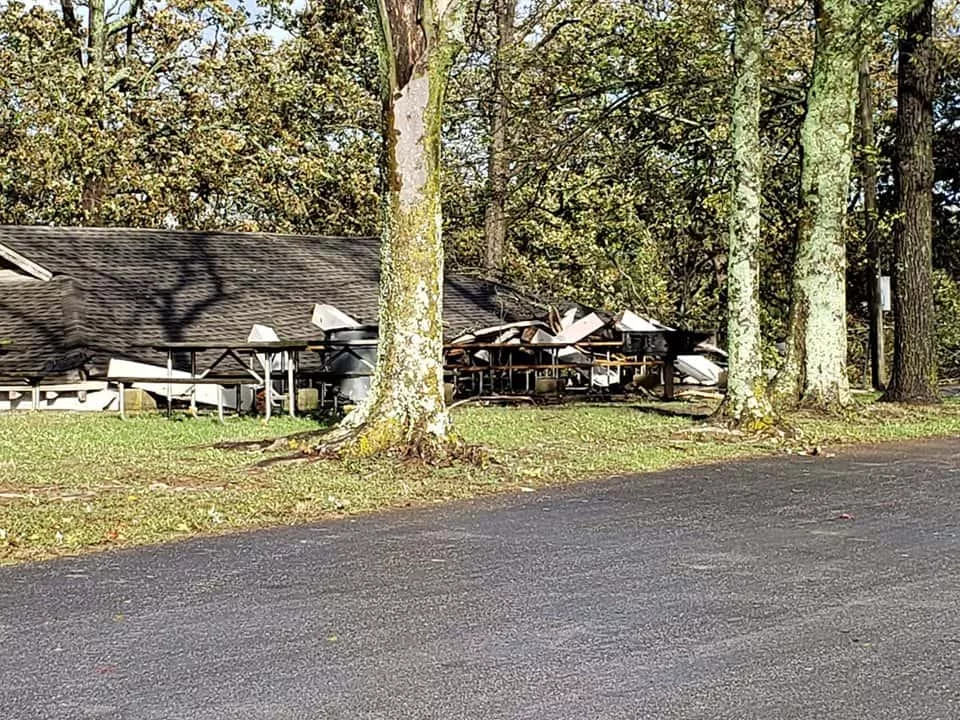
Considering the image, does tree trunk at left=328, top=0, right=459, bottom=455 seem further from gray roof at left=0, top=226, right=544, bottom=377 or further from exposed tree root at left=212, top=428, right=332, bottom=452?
gray roof at left=0, top=226, right=544, bottom=377

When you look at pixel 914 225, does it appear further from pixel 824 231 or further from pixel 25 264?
pixel 25 264

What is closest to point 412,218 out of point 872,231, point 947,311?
point 872,231

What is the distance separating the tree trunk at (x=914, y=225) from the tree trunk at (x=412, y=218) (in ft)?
37.0

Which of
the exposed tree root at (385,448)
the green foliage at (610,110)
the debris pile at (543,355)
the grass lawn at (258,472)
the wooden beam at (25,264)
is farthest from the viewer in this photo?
the wooden beam at (25,264)

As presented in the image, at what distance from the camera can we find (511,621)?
244 inches

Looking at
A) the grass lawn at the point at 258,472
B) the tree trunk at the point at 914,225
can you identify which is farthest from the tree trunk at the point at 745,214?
the tree trunk at the point at 914,225

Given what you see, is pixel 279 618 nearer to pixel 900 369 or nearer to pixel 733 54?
pixel 733 54

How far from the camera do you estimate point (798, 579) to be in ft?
23.7

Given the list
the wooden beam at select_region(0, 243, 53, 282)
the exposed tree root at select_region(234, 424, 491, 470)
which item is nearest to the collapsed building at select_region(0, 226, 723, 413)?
the wooden beam at select_region(0, 243, 53, 282)

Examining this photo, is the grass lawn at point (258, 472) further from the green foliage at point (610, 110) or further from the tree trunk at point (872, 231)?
the tree trunk at point (872, 231)

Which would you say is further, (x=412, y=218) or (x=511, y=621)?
(x=412, y=218)

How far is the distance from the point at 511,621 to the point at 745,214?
38.8 ft

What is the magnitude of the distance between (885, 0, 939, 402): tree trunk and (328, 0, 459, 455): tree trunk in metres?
11.3

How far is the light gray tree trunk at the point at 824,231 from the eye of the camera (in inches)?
768
